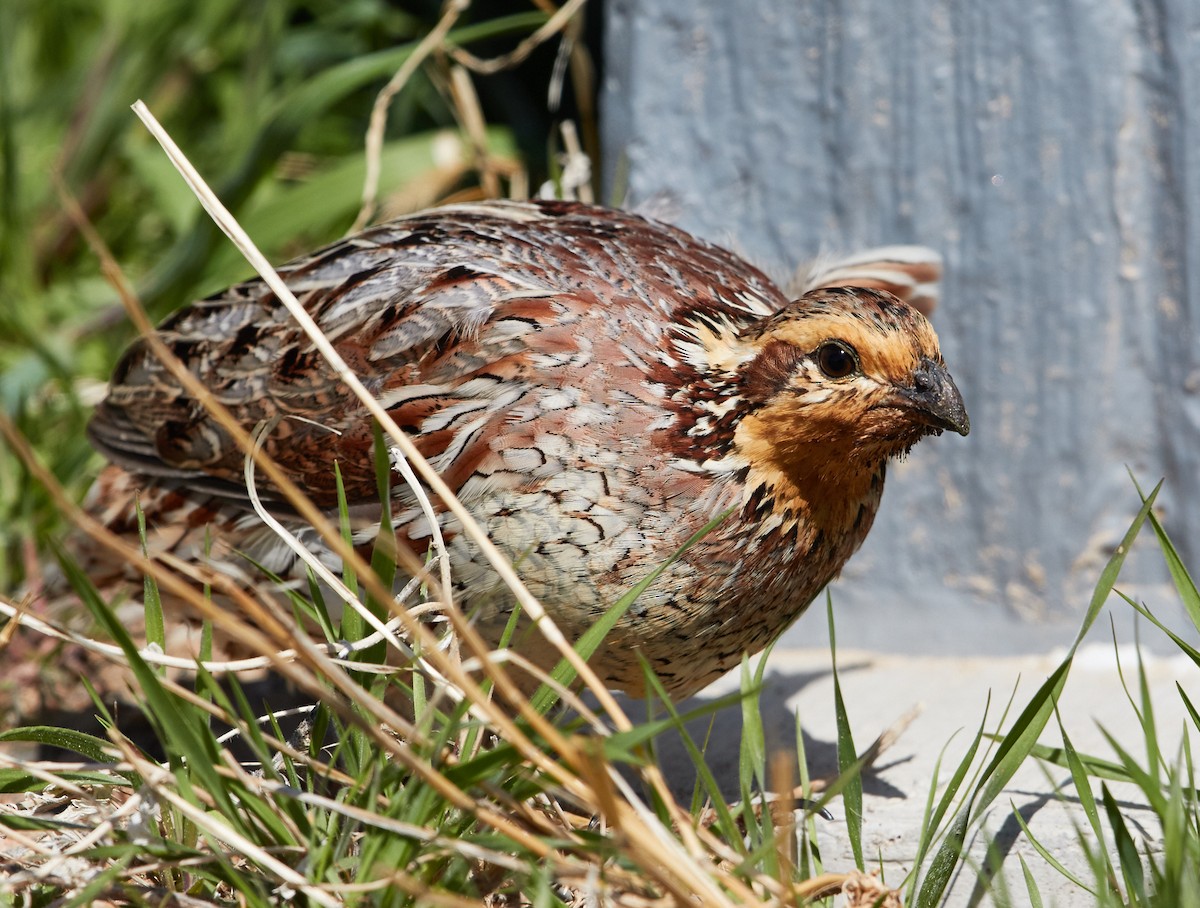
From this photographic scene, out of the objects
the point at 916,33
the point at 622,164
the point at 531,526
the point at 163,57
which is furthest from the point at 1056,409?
the point at 163,57

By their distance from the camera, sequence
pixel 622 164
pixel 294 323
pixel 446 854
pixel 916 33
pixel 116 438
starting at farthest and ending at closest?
pixel 622 164, pixel 916 33, pixel 116 438, pixel 294 323, pixel 446 854

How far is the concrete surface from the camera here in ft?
8.35

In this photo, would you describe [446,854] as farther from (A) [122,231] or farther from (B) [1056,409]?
(A) [122,231]

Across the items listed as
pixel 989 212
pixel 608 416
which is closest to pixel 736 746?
pixel 608 416

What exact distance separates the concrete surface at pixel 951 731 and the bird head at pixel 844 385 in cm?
49

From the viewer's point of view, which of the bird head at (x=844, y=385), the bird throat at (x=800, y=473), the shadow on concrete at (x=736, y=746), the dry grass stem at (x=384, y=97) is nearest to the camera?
the bird head at (x=844, y=385)

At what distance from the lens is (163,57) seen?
512 centimetres

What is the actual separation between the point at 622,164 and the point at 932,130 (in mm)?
851

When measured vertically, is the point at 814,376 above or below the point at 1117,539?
below

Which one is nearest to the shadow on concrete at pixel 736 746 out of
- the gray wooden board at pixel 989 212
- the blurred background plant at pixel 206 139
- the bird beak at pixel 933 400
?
the gray wooden board at pixel 989 212

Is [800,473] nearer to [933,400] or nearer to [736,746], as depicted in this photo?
[933,400]

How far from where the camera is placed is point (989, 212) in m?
3.59

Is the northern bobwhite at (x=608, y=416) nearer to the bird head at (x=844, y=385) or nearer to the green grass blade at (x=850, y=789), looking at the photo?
the bird head at (x=844, y=385)

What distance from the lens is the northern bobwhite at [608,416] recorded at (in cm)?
254
